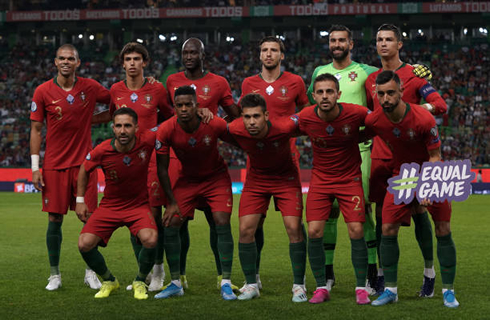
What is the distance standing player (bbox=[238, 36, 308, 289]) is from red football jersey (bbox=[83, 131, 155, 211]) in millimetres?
1227

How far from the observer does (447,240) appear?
5.95 m

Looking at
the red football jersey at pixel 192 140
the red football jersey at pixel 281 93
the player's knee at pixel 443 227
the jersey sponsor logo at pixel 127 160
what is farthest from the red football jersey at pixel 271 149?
the player's knee at pixel 443 227

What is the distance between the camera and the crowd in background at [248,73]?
2827 centimetres

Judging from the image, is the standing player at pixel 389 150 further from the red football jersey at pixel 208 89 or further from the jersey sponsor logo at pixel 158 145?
the jersey sponsor logo at pixel 158 145

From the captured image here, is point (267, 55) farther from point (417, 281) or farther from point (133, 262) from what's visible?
point (133, 262)

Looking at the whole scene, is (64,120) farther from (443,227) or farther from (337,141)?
(443,227)

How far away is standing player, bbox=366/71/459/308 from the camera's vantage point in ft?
18.6

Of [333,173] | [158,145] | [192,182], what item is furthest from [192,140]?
[333,173]

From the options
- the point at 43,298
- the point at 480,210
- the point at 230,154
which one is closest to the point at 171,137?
the point at 43,298

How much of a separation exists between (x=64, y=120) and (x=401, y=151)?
3650mm

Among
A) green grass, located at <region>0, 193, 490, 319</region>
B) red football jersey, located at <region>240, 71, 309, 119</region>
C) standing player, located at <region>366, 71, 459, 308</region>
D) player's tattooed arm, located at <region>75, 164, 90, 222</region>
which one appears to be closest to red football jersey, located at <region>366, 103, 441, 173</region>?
→ standing player, located at <region>366, 71, 459, 308</region>

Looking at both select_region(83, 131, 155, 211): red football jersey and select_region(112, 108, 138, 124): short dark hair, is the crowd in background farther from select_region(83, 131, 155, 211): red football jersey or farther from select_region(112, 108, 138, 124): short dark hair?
select_region(112, 108, 138, 124): short dark hair

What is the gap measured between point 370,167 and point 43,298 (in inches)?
140

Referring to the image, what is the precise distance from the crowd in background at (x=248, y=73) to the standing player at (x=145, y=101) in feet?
64.6
